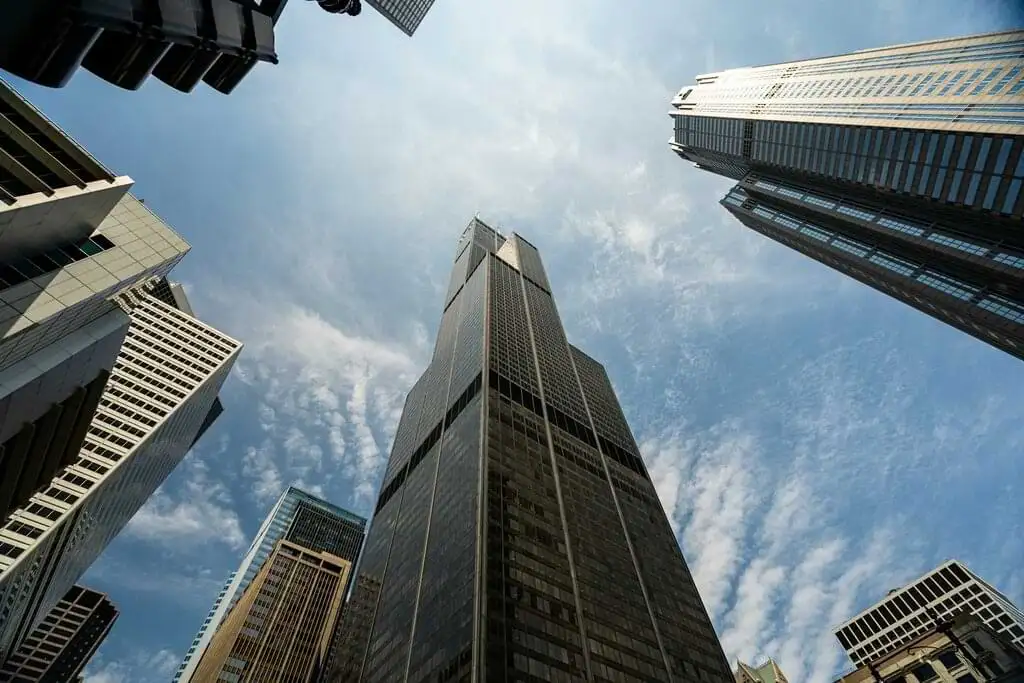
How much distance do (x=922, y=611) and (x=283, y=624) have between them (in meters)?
156

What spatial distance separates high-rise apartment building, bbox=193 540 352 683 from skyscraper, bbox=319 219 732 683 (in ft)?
197

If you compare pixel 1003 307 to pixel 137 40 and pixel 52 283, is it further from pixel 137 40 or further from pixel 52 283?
pixel 52 283

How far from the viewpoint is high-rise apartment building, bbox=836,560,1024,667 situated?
359 feet

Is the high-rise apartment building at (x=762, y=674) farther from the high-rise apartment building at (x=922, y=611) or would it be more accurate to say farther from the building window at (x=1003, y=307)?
the building window at (x=1003, y=307)

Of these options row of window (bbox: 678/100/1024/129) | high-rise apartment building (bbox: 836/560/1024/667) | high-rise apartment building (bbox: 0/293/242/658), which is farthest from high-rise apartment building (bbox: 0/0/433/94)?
high-rise apartment building (bbox: 836/560/1024/667)

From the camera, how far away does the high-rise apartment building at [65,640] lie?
136 metres

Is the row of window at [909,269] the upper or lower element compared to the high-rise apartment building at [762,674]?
upper

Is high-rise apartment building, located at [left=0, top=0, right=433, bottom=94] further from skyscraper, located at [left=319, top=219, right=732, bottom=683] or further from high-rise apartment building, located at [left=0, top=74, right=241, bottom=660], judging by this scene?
skyscraper, located at [left=319, top=219, right=732, bottom=683]

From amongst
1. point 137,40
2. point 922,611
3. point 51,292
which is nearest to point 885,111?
point 922,611

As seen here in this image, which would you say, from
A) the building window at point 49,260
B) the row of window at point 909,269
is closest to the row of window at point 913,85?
the row of window at point 909,269

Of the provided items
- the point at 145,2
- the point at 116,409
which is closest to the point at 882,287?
the point at 145,2

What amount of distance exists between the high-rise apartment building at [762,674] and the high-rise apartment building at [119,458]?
134409mm

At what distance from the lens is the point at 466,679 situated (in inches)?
1807

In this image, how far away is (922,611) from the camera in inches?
4601
